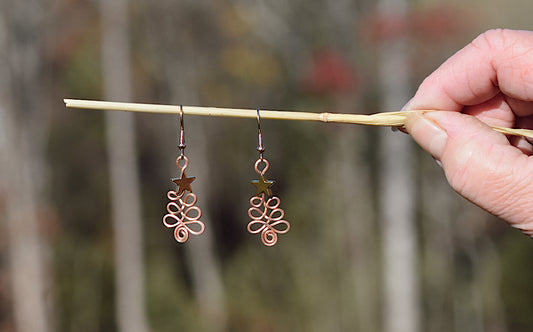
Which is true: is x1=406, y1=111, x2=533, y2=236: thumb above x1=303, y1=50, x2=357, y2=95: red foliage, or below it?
below

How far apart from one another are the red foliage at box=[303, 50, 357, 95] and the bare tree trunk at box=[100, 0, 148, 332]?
2.66 metres

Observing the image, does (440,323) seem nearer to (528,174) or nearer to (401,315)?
(401,315)

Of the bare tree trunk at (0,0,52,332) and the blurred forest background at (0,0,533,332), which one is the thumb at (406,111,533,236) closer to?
the blurred forest background at (0,0,533,332)

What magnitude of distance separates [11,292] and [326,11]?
5.40m

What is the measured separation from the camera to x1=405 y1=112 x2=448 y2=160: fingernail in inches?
48.7

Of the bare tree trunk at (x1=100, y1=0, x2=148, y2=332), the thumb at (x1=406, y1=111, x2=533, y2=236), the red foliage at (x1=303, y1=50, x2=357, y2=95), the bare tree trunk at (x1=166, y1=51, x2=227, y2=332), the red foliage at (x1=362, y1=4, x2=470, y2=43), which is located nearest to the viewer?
the thumb at (x1=406, y1=111, x2=533, y2=236)

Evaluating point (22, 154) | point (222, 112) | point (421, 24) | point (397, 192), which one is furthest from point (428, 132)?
point (22, 154)

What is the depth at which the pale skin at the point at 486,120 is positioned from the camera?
1.12 meters

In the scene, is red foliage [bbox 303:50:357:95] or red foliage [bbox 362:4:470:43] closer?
red foliage [bbox 362:4:470:43]

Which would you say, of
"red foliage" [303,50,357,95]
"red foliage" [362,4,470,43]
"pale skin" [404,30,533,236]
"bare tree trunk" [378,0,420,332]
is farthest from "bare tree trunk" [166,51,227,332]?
"pale skin" [404,30,533,236]

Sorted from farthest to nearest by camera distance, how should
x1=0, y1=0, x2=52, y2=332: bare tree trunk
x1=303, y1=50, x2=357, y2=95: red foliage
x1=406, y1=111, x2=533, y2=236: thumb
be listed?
x1=303, y1=50, x2=357, y2=95: red foliage < x1=0, y1=0, x2=52, y2=332: bare tree trunk < x1=406, y1=111, x2=533, y2=236: thumb

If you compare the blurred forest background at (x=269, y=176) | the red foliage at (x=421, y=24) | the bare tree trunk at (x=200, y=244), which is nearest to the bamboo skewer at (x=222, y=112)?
the blurred forest background at (x=269, y=176)

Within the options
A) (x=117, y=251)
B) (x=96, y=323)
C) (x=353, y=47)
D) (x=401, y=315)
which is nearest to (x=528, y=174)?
(x=401, y=315)

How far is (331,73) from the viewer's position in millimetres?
6680
